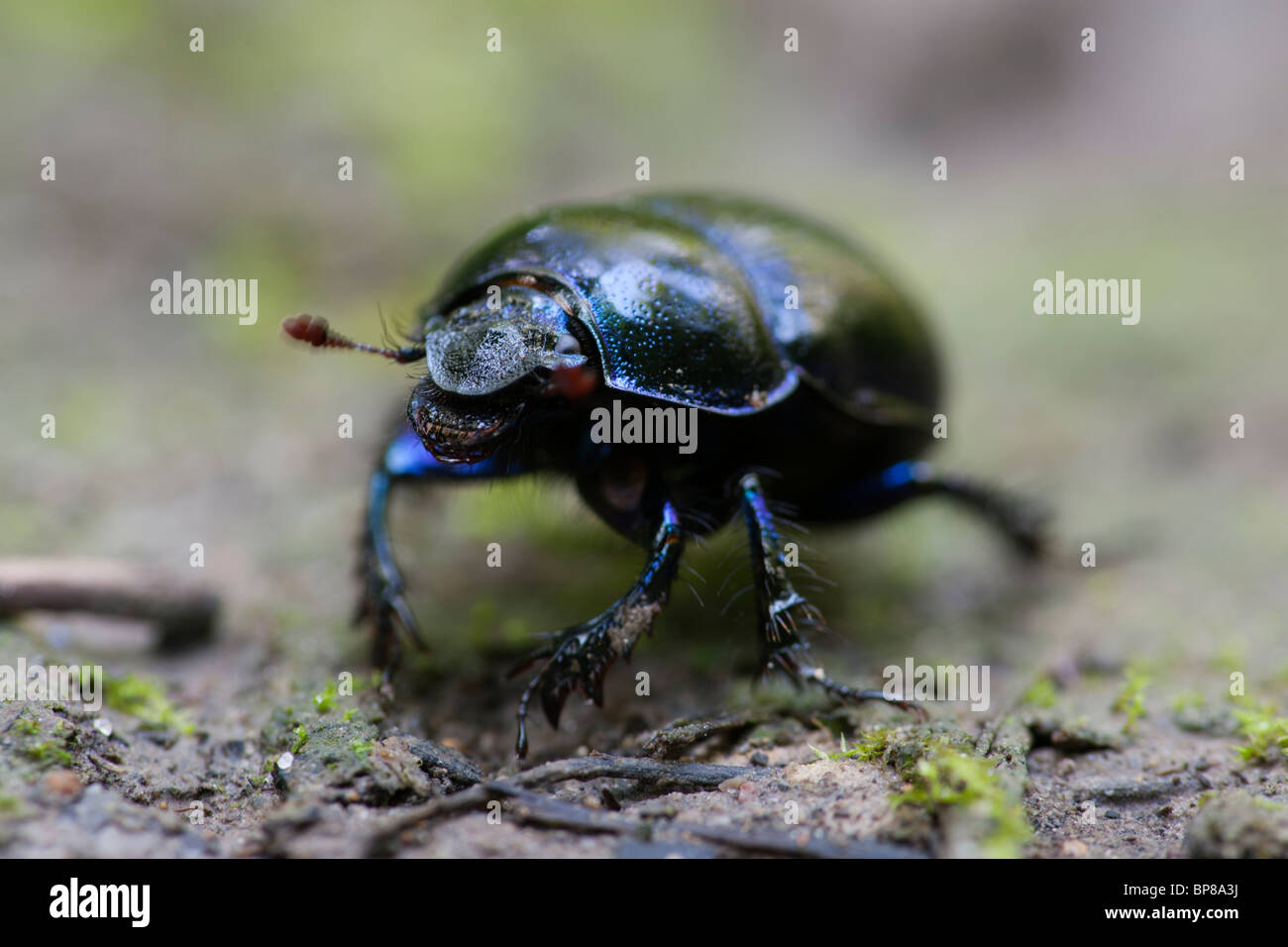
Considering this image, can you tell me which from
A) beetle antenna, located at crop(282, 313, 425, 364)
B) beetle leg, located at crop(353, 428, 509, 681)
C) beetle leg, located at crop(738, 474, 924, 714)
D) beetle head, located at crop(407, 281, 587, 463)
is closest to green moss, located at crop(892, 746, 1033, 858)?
beetle leg, located at crop(738, 474, 924, 714)

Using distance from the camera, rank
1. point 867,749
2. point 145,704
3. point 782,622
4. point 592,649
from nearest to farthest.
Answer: point 867,749 → point 592,649 → point 782,622 → point 145,704

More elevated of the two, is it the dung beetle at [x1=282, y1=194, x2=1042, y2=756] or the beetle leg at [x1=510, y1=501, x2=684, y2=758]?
the dung beetle at [x1=282, y1=194, x2=1042, y2=756]

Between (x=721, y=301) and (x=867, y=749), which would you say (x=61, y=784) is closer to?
(x=867, y=749)

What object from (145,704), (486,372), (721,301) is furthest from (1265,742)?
(145,704)

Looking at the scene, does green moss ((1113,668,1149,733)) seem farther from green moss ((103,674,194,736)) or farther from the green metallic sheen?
green moss ((103,674,194,736))

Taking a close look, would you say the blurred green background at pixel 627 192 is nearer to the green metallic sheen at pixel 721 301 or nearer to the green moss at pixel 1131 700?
the green moss at pixel 1131 700

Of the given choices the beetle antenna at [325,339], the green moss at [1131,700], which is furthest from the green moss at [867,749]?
the beetle antenna at [325,339]
